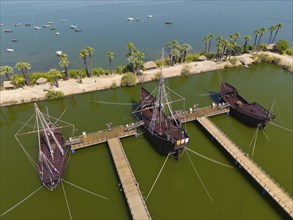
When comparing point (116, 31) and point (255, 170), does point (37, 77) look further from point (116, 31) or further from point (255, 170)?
point (116, 31)

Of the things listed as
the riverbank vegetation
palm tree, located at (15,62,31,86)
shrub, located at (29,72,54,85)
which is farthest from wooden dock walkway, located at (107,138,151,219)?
palm tree, located at (15,62,31,86)

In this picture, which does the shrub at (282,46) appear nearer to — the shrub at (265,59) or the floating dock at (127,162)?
the shrub at (265,59)

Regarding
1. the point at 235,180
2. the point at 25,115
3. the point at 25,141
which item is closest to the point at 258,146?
the point at 235,180

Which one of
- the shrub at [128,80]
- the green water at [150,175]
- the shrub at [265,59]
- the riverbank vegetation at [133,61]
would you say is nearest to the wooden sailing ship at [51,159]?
the green water at [150,175]

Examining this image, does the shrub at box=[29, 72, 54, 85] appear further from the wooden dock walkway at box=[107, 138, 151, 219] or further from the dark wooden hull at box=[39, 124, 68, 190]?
the wooden dock walkway at box=[107, 138, 151, 219]

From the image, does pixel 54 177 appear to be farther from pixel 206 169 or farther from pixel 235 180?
pixel 235 180
